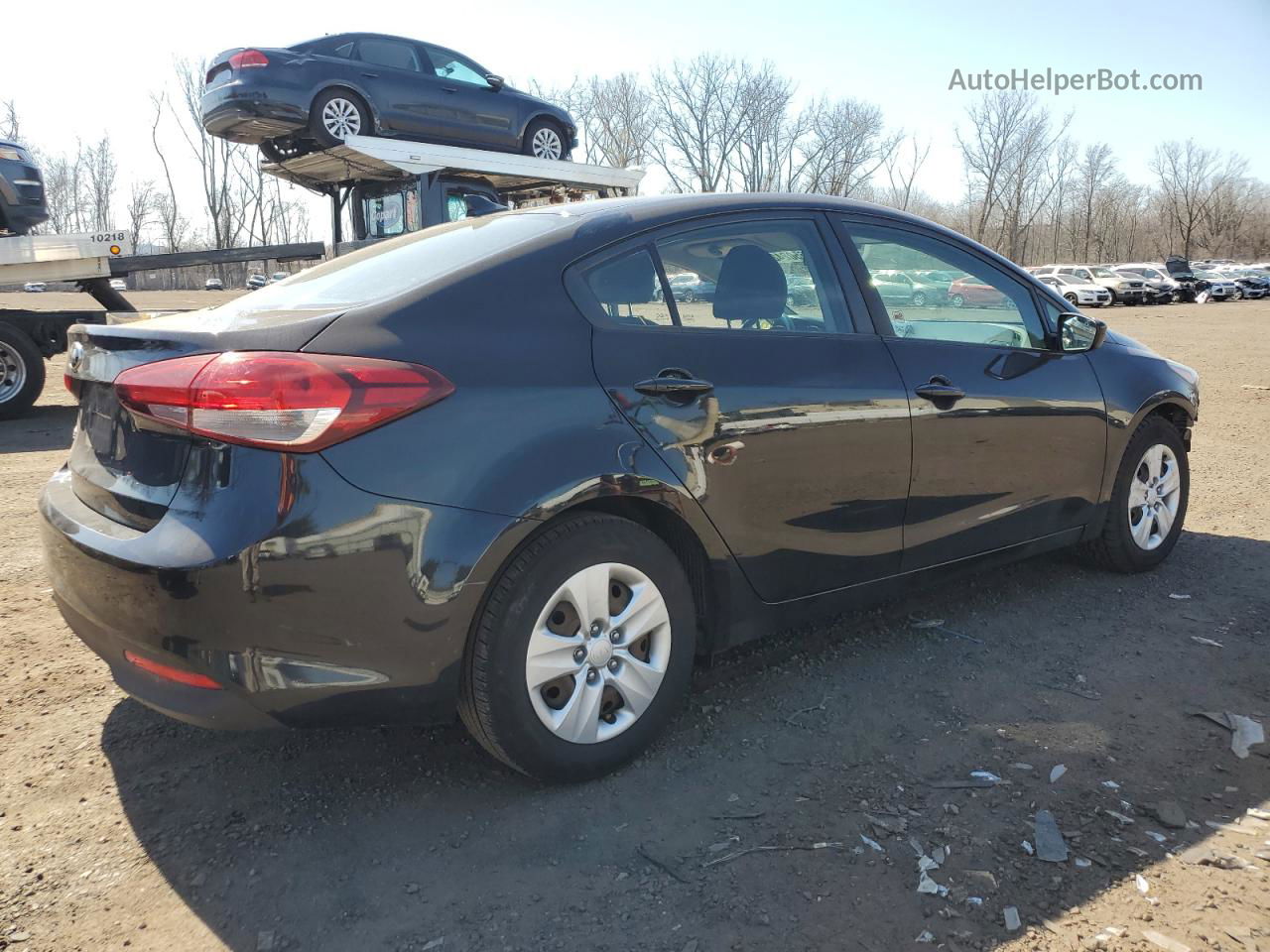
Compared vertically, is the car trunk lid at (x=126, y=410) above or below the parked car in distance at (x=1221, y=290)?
below

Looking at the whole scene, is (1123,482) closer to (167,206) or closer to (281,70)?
(281,70)

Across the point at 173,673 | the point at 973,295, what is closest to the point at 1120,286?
the point at 973,295

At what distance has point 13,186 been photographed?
968 cm

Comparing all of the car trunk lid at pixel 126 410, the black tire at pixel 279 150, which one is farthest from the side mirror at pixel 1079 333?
the black tire at pixel 279 150

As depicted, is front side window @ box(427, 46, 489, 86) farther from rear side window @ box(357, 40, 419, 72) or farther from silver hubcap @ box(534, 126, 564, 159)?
silver hubcap @ box(534, 126, 564, 159)

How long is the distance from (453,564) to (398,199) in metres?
8.00

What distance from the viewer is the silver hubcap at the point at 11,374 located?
31.1 ft

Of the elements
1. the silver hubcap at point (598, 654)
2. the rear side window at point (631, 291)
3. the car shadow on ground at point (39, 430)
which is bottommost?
the silver hubcap at point (598, 654)

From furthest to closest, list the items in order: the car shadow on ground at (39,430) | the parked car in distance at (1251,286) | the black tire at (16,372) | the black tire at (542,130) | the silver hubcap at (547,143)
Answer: the parked car in distance at (1251,286) < the silver hubcap at (547,143) < the black tire at (542,130) < the black tire at (16,372) < the car shadow on ground at (39,430)

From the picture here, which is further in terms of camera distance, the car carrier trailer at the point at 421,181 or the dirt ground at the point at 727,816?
the car carrier trailer at the point at 421,181

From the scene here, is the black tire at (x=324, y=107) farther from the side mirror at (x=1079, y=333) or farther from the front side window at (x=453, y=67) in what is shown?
the side mirror at (x=1079, y=333)

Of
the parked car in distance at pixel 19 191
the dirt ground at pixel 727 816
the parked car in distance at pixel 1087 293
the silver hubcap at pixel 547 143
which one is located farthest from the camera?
the parked car in distance at pixel 1087 293

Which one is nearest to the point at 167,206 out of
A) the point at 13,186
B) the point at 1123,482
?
the point at 13,186

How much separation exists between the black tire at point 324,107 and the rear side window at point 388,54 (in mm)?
570
